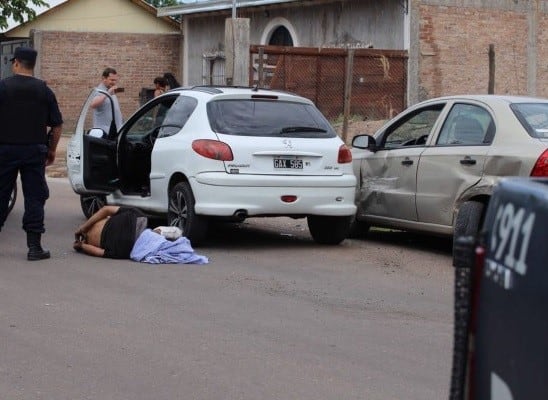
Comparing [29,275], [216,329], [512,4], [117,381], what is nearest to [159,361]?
[117,381]

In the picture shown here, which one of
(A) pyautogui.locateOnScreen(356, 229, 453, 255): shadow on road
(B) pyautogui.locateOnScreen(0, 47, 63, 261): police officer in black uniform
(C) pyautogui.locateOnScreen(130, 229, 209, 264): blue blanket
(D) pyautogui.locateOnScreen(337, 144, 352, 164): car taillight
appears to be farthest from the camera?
Result: (A) pyautogui.locateOnScreen(356, 229, 453, 255): shadow on road

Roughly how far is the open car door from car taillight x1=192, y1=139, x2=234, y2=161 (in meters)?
2.11

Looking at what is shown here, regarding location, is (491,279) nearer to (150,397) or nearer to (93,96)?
(150,397)

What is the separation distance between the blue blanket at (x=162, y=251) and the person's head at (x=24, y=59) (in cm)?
188

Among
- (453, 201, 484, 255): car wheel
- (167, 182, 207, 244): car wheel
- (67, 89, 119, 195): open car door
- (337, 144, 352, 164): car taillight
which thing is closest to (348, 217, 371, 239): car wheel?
(337, 144, 352, 164): car taillight

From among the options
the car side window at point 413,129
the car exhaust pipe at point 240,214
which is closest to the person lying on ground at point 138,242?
the car exhaust pipe at point 240,214

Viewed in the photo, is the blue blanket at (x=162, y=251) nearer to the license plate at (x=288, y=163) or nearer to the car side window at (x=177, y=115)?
the license plate at (x=288, y=163)

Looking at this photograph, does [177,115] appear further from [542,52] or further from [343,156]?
[542,52]

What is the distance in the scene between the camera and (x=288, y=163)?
10.4 metres

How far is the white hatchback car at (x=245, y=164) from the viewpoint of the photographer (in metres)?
10.2

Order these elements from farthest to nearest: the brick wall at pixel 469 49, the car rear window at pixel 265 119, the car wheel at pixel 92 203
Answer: the brick wall at pixel 469 49
the car wheel at pixel 92 203
the car rear window at pixel 265 119

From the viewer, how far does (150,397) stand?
5.59 m

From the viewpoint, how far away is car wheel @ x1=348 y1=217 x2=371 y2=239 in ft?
38.3

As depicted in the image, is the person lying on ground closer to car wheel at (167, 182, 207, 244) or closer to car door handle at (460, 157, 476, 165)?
car wheel at (167, 182, 207, 244)
